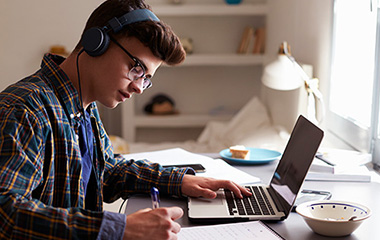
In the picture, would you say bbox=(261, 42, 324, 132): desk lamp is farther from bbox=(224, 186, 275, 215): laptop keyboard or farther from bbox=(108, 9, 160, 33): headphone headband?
bbox=(108, 9, 160, 33): headphone headband

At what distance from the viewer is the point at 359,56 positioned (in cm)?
229

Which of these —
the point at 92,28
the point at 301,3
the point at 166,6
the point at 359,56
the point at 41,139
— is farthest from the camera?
the point at 166,6

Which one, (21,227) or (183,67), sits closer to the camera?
(21,227)

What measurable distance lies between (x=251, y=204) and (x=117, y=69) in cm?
48

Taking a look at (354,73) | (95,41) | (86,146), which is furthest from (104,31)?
(354,73)

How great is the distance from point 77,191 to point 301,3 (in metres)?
2.36

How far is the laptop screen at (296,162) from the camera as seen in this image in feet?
4.05

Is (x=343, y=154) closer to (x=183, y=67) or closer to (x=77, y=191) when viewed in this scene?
(x=77, y=191)

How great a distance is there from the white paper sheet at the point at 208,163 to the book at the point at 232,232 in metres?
0.38

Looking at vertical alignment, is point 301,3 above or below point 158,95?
above

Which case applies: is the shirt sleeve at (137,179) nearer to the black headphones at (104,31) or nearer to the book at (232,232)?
the book at (232,232)

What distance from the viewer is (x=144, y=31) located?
49.5 inches

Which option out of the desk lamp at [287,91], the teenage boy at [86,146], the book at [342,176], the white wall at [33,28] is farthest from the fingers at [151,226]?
the white wall at [33,28]

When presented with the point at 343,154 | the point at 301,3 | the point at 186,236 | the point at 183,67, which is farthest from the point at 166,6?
the point at 186,236
